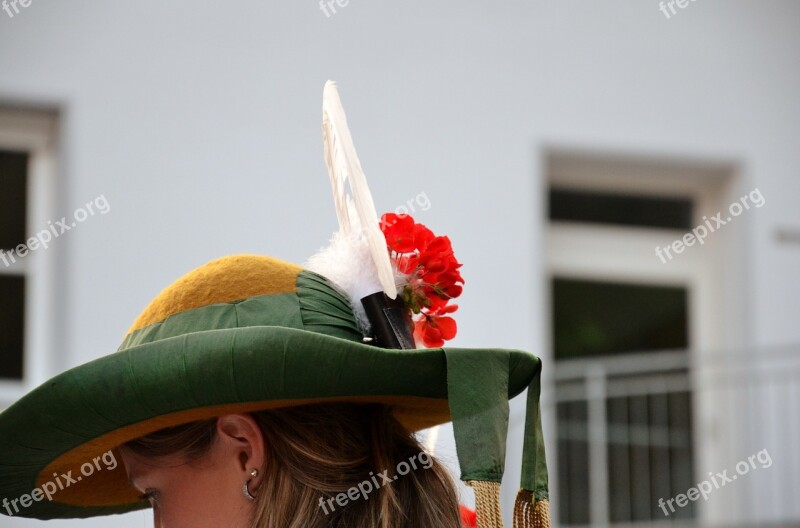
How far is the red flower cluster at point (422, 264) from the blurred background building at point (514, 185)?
3.18 metres

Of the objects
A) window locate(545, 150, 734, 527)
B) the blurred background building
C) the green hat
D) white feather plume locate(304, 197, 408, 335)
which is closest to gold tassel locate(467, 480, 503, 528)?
the green hat

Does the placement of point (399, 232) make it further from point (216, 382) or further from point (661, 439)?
point (661, 439)

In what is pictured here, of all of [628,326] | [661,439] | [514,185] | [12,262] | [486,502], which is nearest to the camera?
[486,502]

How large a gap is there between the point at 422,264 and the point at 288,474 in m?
0.35

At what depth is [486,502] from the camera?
1562 millimetres

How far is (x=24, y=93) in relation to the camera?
531 centimetres

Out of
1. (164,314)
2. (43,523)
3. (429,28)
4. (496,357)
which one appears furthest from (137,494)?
(429,28)

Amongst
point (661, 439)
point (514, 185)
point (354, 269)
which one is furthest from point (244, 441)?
point (661, 439)

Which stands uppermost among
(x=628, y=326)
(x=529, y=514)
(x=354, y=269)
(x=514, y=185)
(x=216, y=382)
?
(x=514, y=185)

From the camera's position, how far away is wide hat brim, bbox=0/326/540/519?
1.63 metres

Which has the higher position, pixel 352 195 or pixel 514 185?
pixel 514 185

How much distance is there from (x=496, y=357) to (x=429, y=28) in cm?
434

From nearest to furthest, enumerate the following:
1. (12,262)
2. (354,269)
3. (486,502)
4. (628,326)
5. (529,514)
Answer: (486,502) → (529,514) → (354,269) → (12,262) → (628,326)

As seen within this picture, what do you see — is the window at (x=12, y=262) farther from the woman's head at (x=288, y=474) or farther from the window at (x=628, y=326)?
the woman's head at (x=288, y=474)
